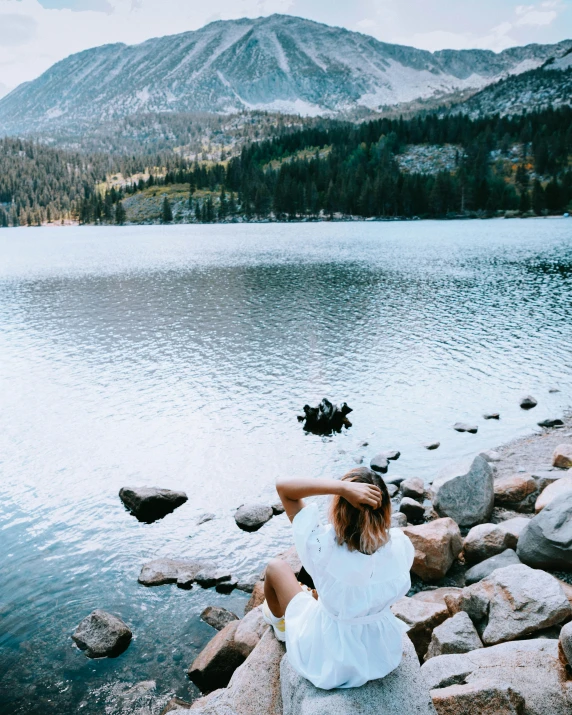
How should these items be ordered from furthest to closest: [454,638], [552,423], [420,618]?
[552,423] → [420,618] → [454,638]

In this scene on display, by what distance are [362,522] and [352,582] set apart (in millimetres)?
595

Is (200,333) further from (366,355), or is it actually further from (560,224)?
(560,224)

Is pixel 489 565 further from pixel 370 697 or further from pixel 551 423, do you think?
pixel 551 423

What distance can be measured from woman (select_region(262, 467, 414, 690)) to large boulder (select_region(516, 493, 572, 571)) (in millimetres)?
5250

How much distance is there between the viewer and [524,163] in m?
181

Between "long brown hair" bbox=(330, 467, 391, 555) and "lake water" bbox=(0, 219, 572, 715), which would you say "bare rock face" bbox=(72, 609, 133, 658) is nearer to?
"lake water" bbox=(0, 219, 572, 715)

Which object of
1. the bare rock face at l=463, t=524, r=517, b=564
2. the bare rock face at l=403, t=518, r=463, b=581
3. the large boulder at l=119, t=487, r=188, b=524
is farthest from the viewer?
the large boulder at l=119, t=487, r=188, b=524

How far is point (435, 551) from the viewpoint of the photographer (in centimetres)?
1077

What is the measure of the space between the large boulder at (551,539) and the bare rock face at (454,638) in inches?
100

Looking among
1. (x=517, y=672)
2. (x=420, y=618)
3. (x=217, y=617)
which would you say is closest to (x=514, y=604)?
(x=420, y=618)

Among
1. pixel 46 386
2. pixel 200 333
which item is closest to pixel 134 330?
pixel 200 333

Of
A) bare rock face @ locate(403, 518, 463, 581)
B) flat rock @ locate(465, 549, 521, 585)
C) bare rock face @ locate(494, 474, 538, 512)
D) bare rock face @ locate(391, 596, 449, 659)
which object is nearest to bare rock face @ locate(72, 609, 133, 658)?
bare rock face @ locate(391, 596, 449, 659)

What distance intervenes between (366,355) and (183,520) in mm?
18194

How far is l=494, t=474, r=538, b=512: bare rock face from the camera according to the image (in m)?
13.7
